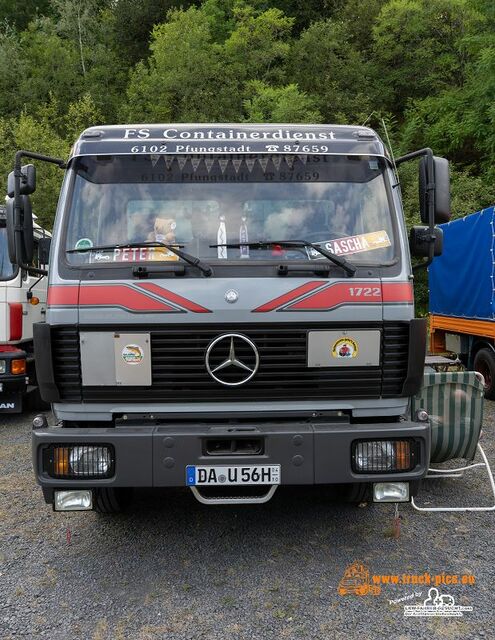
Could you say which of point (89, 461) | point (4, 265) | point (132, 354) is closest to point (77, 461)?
point (89, 461)

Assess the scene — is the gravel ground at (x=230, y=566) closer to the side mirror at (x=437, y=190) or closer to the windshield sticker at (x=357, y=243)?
the windshield sticker at (x=357, y=243)

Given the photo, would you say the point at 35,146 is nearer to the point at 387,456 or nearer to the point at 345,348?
the point at 345,348

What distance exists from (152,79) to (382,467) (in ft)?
81.7

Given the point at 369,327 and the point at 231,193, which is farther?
the point at 231,193

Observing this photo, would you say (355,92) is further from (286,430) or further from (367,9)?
(286,430)

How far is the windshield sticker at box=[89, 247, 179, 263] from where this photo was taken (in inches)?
141

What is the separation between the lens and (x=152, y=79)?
2519 cm

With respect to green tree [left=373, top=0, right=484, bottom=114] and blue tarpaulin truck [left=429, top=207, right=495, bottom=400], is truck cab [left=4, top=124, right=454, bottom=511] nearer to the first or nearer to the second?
blue tarpaulin truck [left=429, top=207, right=495, bottom=400]

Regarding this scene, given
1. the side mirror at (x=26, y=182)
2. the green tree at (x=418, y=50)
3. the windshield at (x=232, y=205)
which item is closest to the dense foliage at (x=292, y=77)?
the green tree at (x=418, y=50)

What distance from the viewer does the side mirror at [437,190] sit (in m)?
3.84

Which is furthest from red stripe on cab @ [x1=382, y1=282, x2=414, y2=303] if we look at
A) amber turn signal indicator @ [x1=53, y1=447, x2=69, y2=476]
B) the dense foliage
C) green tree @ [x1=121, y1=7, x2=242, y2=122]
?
green tree @ [x1=121, y1=7, x2=242, y2=122]

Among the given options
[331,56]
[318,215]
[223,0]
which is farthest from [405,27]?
[318,215]

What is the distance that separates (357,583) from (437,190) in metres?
2.47

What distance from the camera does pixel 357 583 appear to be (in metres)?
3.37
